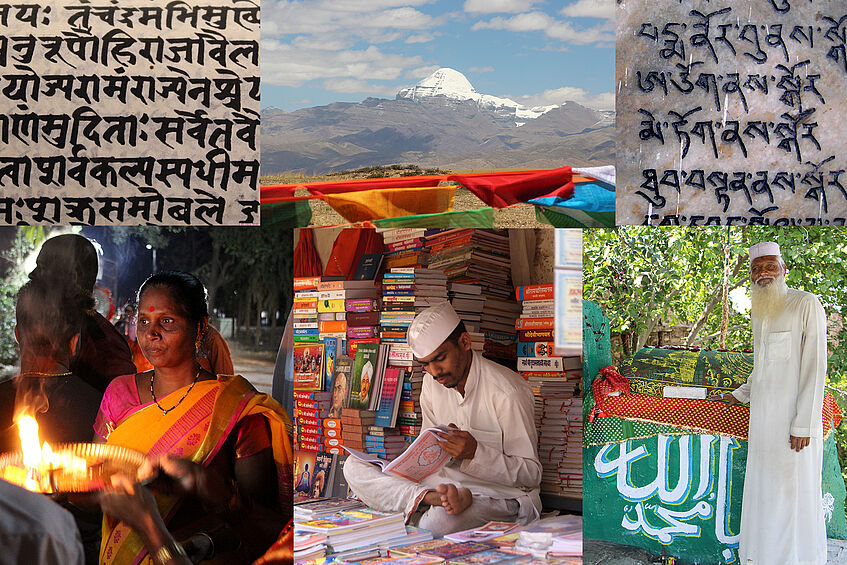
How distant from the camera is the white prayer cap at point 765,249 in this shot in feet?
16.0

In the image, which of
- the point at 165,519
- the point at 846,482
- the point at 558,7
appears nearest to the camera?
the point at 165,519

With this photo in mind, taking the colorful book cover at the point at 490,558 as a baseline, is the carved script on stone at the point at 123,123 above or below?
above

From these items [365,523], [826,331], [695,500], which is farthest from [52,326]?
[826,331]

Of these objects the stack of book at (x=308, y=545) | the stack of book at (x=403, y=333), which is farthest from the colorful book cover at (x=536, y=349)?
the stack of book at (x=308, y=545)

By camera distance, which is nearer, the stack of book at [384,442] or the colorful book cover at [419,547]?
the colorful book cover at [419,547]

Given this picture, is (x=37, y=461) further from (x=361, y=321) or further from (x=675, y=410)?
(x=675, y=410)

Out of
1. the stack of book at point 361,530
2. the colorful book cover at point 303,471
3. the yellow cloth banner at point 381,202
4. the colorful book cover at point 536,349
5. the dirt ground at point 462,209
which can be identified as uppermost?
the dirt ground at point 462,209

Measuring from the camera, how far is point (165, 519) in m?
4.62

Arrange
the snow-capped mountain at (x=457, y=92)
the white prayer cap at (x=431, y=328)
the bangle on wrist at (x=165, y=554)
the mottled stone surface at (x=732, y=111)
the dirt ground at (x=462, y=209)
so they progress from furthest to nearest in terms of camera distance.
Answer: the snow-capped mountain at (x=457, y=92)
the dirt ground at (x=462, y=209)
the mottled stone surface at (x=732, y=111)
the white prayer cap at (x=431, y=328)
the bangle on wrist at (x=165, y=554)

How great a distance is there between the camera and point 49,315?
4.77 m

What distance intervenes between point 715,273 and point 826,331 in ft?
2.35

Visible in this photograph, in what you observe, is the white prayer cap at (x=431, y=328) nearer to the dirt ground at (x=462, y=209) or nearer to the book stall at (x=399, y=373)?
the book stall at (x=399, y=373)

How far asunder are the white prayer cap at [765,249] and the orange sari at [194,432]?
117 inches

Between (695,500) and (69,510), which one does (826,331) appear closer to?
(695,500)
